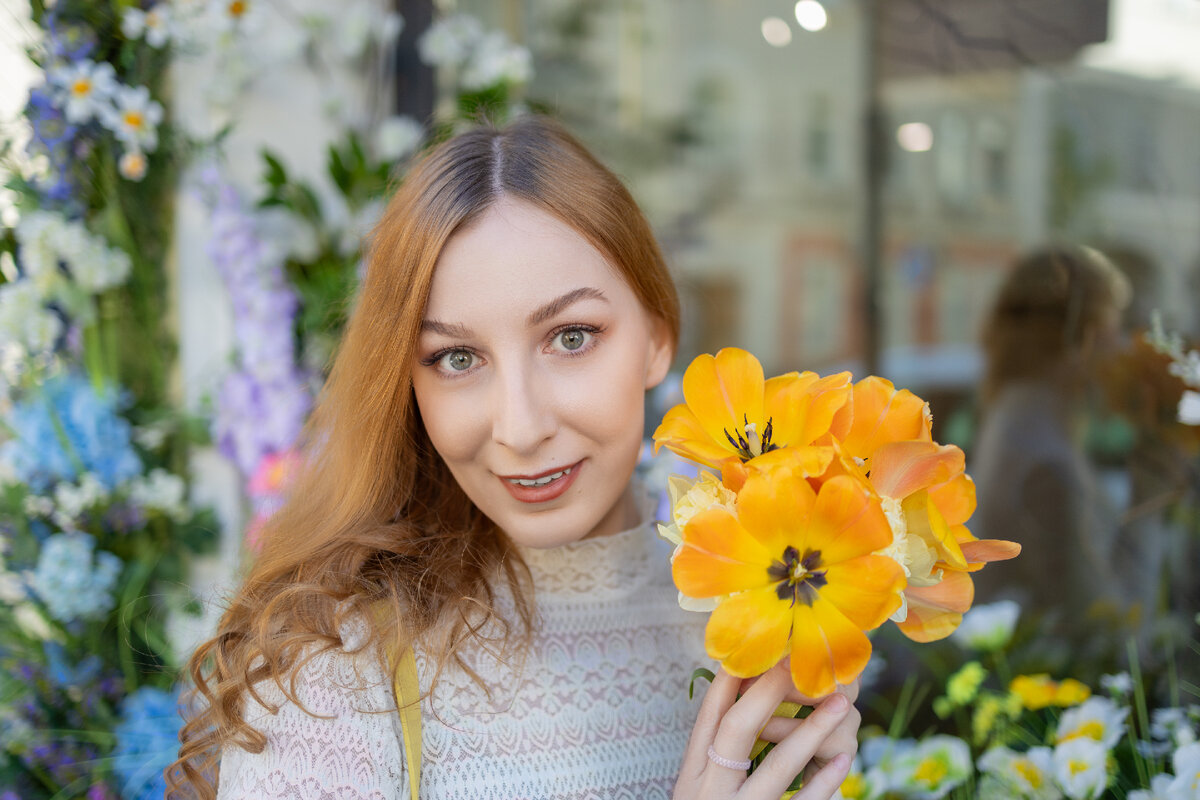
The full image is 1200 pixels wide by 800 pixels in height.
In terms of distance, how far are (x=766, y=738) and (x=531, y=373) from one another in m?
0.49

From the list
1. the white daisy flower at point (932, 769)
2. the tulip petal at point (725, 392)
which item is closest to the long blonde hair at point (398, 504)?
the tulip petal at point (725, 392)

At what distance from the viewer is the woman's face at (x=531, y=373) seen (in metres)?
1.04

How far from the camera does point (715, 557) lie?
77cm

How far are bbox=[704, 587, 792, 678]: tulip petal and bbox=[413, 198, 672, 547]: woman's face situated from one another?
35cm

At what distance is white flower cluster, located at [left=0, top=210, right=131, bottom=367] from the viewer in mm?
1959

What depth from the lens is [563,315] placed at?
1.06 m

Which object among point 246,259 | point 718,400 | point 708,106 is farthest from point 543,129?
point 708,106

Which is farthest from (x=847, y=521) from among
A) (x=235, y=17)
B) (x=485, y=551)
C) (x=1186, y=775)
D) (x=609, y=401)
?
(x=235, y=17)

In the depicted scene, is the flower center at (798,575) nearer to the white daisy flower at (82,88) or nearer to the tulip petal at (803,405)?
the tulip petal at (803,405)

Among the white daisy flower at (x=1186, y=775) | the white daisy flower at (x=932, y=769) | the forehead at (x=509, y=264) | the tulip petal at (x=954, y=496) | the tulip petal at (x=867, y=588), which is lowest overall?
the white daisy flower at (x=932, y=769)

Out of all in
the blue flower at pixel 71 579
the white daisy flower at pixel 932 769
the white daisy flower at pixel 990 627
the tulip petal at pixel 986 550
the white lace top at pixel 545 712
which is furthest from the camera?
the blue flower at pixel 71 579

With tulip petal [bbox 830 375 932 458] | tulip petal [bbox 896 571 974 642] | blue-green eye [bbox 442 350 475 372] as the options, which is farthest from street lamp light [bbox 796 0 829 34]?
tulip petal [bbox 896 571 974 642]

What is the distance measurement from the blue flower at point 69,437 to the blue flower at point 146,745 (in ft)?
1.76

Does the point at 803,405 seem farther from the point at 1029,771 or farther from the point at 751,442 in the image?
the point at 1029,771
